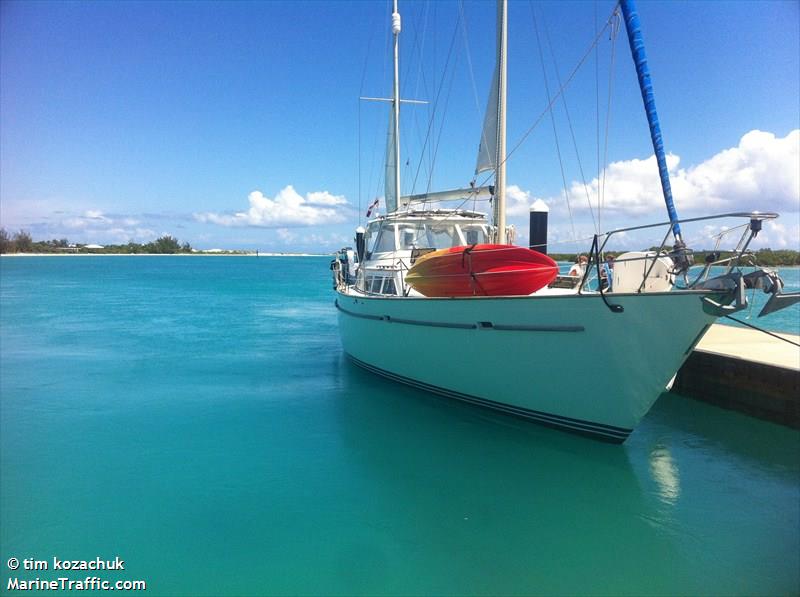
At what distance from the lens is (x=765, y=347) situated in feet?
38.1

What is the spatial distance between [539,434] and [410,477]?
282 cm

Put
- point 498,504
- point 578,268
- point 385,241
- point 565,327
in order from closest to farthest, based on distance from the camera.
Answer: point 498,504 < point 565,327 < point 578,268 < point 385,241

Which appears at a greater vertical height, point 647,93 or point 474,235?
point 647,93

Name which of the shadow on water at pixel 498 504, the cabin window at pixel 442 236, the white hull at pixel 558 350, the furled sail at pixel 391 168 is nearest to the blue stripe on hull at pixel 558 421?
the white hull at pixel 558 350

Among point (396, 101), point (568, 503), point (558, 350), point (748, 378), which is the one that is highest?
point (396, 101)

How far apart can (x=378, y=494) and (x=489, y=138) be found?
26.1ft

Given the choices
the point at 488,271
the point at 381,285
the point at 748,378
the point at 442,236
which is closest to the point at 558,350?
the point at 488,271

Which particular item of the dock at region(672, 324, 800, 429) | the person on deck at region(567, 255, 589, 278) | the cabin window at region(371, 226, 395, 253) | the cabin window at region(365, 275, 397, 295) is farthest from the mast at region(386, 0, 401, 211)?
the dock at region(672, 324, 800, 429)

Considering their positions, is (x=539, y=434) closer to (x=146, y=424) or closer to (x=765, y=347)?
(x=765, y=347)

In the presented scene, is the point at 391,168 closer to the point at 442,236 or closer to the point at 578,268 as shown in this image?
the point at 442,236

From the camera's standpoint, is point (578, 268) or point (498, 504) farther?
point (578, 268)

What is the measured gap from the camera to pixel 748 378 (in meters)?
10.2

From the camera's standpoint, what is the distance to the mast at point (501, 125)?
36.1 feet

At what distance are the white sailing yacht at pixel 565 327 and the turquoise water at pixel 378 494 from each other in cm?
50
